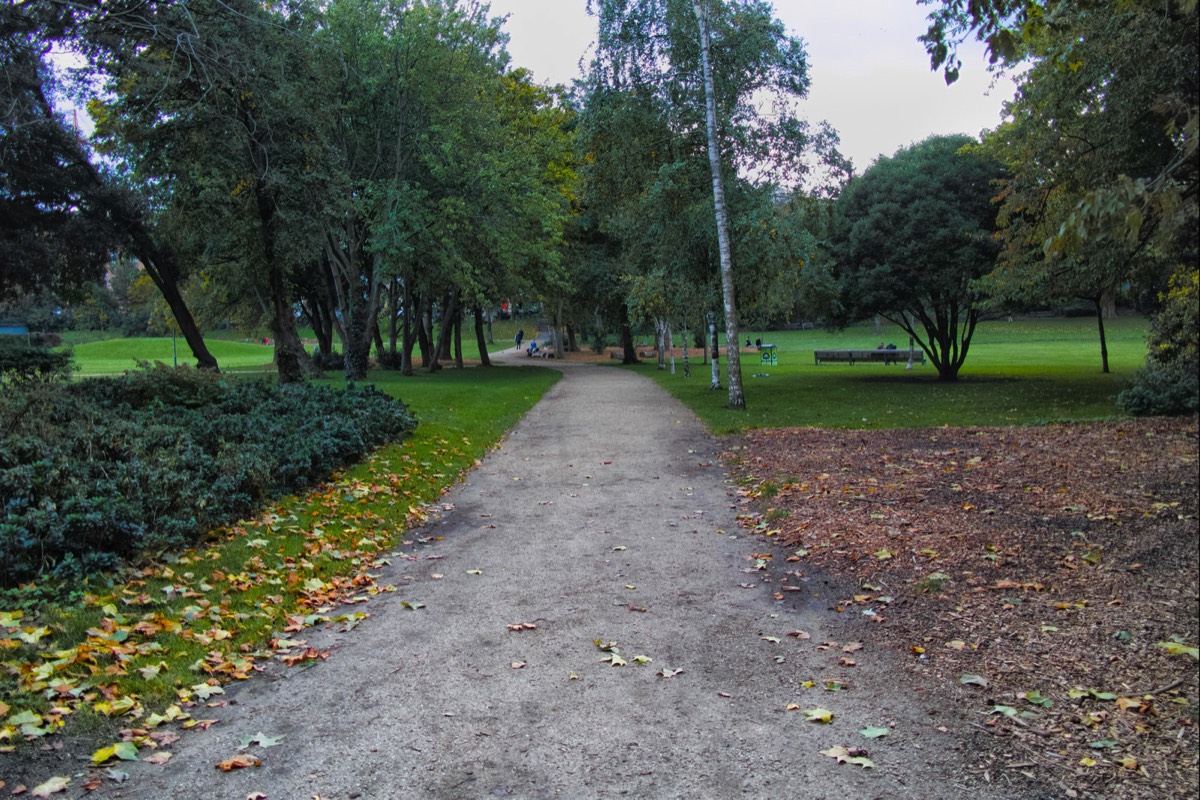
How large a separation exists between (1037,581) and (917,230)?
20530mm

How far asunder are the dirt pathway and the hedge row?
1.82 metres

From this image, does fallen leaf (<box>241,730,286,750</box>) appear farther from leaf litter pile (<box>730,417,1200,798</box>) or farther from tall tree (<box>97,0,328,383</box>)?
tall tree (<box>97,0,328,383</box>)

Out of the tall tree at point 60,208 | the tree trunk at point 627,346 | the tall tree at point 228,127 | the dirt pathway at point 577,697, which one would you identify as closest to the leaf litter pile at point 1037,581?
the dirt pathway at point 577,697

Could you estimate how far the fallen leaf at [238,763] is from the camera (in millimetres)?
3391

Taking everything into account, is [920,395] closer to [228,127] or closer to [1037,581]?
[1037,581]

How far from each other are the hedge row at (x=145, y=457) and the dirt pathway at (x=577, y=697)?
182cm

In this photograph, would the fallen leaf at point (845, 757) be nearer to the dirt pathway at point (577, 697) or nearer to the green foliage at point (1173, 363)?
the dirt pathway at point (577, 697)

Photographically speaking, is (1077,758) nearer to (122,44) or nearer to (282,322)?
(122,44)

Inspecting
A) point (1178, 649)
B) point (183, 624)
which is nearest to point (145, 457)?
point (183, 624)

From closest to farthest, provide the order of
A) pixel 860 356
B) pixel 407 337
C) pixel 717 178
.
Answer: pixel 717 178 → pixel 407 337 → pixel 860 356

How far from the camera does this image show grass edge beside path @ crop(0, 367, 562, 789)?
12.2 feet

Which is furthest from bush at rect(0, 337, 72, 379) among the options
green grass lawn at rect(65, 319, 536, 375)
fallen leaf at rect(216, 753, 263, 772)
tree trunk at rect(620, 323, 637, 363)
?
tree trunk at rect(620, 323, 637, 363)

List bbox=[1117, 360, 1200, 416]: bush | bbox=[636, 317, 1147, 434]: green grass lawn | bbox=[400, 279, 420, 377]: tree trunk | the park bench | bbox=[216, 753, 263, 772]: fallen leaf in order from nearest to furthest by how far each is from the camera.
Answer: bbox=[216, 753, 263, 772]: fallen leaf, bbox=[1117, 360, 1200, 416]: bush, bbox=[636, 317, 1147, 434]: green grass lawn, bbox=[400, 279, 420, 377]: tree trunk, the park bench

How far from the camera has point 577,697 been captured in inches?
160
